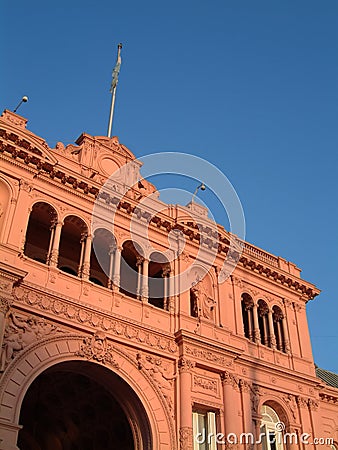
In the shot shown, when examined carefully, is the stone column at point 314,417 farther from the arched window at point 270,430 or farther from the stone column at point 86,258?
the stone column at point 86,258

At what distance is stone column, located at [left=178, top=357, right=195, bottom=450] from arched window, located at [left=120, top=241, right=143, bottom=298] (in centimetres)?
398

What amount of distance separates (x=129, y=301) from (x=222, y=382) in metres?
5.56

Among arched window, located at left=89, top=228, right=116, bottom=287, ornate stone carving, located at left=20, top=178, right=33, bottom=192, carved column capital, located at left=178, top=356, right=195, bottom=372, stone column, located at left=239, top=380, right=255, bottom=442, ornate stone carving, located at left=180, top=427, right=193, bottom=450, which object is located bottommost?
ornate stone carving, located at left=180, top=427, right=193, bottom=450

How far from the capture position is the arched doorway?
22625 millimetres

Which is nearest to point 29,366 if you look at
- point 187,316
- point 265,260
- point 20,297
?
point 20,297

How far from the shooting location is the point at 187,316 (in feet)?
84.2

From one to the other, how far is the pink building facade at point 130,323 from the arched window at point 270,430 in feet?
0.22

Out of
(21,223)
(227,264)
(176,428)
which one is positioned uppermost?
(227,264)

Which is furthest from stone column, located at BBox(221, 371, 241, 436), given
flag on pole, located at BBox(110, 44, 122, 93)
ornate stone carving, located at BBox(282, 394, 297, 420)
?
flag on pole, located at BBox(110, 44, 122, 93)

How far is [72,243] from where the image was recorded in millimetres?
27031

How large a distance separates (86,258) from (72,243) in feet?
10.3

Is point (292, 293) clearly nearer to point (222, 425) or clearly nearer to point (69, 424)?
point (222, 425)

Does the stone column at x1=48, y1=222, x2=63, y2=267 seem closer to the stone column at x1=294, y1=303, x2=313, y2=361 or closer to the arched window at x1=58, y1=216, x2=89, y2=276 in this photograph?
the arched window at x1=58, y1=216, x2=89, y2=276

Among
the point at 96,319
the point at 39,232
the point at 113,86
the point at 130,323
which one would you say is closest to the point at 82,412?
the point at 130,323
